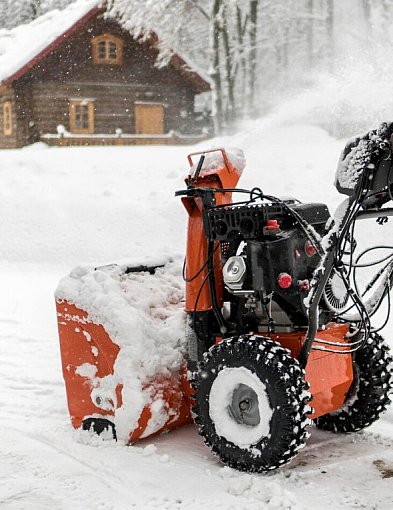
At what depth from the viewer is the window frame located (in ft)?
79.0

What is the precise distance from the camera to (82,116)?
24672 mm

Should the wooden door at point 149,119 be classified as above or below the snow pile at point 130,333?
above

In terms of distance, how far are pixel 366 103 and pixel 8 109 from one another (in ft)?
40.8

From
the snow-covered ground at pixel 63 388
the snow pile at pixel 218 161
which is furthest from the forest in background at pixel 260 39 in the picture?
the snow pile at pixel 218 161

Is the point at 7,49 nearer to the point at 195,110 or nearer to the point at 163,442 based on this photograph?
the point at 195,110

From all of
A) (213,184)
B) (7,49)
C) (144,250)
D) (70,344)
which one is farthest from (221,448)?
(7,49)

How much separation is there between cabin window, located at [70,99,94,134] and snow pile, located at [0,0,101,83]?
6.80ft

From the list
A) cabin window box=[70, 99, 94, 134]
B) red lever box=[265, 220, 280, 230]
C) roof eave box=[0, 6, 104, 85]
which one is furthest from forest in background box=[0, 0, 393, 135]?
red lever box=[265, 220, 280, 230]

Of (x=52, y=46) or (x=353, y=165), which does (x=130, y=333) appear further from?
(x=52, y=46)

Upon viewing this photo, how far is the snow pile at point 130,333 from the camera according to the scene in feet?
14.3

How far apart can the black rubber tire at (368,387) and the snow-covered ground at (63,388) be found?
0.46 feet

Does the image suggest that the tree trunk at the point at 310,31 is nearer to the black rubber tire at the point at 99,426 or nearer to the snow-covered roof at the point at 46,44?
the snow-covered roof at the point at 46,44

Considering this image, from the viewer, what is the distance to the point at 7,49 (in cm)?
2531

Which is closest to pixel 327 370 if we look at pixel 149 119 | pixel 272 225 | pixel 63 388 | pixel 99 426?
pixel 272 225
